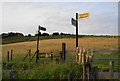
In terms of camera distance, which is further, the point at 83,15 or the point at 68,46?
the point at 68,46

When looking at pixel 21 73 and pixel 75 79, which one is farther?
pixel 21 73

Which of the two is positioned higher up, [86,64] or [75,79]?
[86,64]

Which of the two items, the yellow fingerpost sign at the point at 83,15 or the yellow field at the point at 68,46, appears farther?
the yellow field at the point at 68,46

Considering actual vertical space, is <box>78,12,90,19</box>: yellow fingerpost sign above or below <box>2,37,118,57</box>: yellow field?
above

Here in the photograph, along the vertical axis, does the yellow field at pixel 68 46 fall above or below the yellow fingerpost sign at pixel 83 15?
below

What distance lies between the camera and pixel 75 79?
851 centimetres

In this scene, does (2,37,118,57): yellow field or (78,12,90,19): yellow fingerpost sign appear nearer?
(78,12,90,19): yellow fingerpost sign

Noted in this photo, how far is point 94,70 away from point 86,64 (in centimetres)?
43

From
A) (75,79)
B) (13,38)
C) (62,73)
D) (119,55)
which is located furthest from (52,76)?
(13,38)

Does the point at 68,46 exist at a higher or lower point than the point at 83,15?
lower

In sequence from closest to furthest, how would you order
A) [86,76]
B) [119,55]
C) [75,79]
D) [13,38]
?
[86,76], [75,79], [119,55], [13,38]

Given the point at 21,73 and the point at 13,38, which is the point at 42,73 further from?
the point at 13,38

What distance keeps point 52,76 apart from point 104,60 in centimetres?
736

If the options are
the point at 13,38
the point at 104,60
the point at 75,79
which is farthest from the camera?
the point at 13,38
